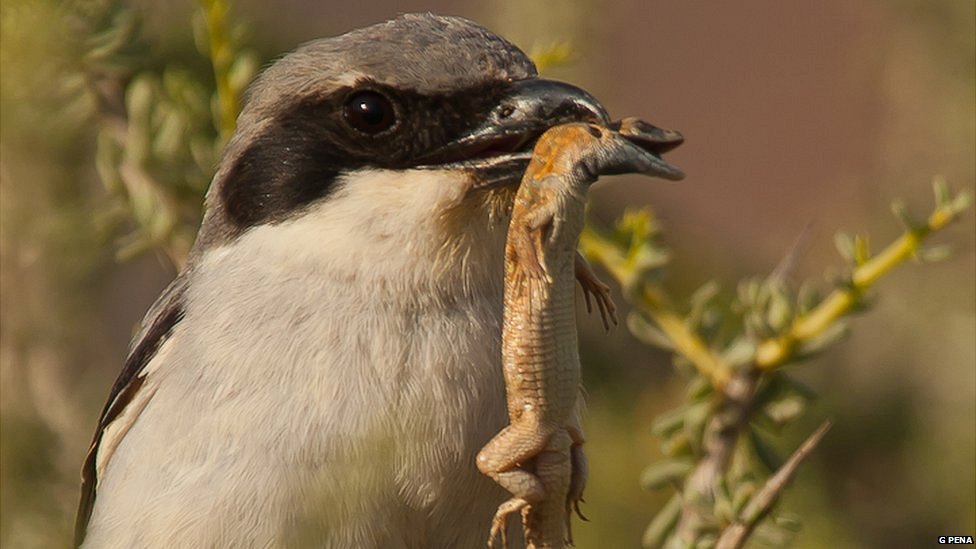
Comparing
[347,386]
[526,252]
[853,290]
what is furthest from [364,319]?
[853,290]

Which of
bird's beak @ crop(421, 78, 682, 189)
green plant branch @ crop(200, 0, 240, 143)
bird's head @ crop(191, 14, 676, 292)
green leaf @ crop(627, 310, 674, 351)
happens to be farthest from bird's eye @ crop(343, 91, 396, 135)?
green leaf @ crop(627, 310, 674, 351)

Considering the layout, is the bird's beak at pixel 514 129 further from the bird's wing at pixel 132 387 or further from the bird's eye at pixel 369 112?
the bird's wing at pixel 132 387

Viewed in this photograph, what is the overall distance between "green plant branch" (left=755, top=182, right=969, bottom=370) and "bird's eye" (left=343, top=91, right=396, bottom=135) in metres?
0.77

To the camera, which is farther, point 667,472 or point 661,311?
point 661,311

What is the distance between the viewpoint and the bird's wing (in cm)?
343

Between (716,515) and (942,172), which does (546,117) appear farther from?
(942,172)

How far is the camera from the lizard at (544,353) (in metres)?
2.63

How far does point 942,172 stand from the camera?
4.20m

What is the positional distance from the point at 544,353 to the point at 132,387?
1.14 m

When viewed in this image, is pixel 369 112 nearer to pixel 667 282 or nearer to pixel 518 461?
pixel 518 461

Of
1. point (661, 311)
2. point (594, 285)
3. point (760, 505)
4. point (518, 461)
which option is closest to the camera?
point (518, 461)

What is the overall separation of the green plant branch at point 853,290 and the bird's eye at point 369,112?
2.54 feet

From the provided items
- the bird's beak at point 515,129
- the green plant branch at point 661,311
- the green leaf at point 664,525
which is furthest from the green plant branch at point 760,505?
the bird's beak at point 515,129

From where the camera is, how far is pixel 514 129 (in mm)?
3025
